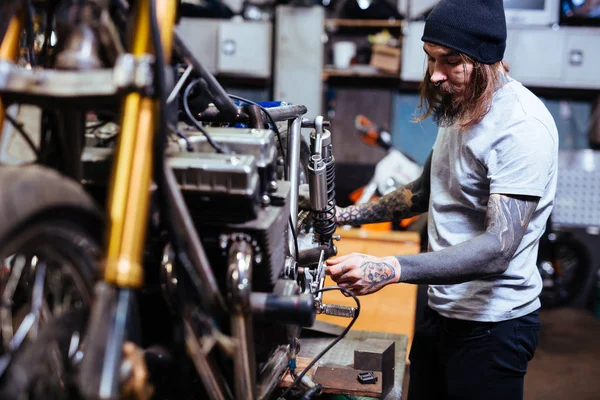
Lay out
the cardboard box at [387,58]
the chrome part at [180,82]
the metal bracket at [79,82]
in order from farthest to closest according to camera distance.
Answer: the cardboard box at [387,58], the chrome part at [180,82], the metal bracket at [79,82]

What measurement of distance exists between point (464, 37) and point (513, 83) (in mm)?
226

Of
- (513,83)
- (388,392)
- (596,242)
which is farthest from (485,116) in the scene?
(596,242)

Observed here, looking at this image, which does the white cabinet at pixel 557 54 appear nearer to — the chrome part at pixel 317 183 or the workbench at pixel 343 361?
the workbench at pixel 343 361

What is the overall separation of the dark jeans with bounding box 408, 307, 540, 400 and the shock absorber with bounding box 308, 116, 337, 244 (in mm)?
476

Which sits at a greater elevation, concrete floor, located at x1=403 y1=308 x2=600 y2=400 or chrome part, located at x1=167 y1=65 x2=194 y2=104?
chrome part, located at x1=167 y1=65 x2=194 y2=104

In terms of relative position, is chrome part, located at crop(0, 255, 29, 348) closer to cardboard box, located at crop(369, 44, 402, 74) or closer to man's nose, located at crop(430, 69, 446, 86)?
man's nose, located at crop(430, 69, 446, 86)

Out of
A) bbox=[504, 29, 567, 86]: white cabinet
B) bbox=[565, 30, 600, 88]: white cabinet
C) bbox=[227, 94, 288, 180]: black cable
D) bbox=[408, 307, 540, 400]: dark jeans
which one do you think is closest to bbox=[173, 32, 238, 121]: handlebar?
bbox=[227, 94, 288, 180]: black cable

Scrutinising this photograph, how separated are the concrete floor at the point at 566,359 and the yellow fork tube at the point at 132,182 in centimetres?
300

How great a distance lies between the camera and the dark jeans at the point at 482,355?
1.77 meters

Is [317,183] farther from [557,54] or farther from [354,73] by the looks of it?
[557,54]

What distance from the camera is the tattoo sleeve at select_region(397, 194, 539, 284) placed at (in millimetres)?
1560

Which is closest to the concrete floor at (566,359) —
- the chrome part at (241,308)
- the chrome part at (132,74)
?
the chrome part at (241,308)

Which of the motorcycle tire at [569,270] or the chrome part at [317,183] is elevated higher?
the chrome part at [317,183]

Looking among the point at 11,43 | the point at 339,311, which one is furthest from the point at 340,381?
the point at 11,43
